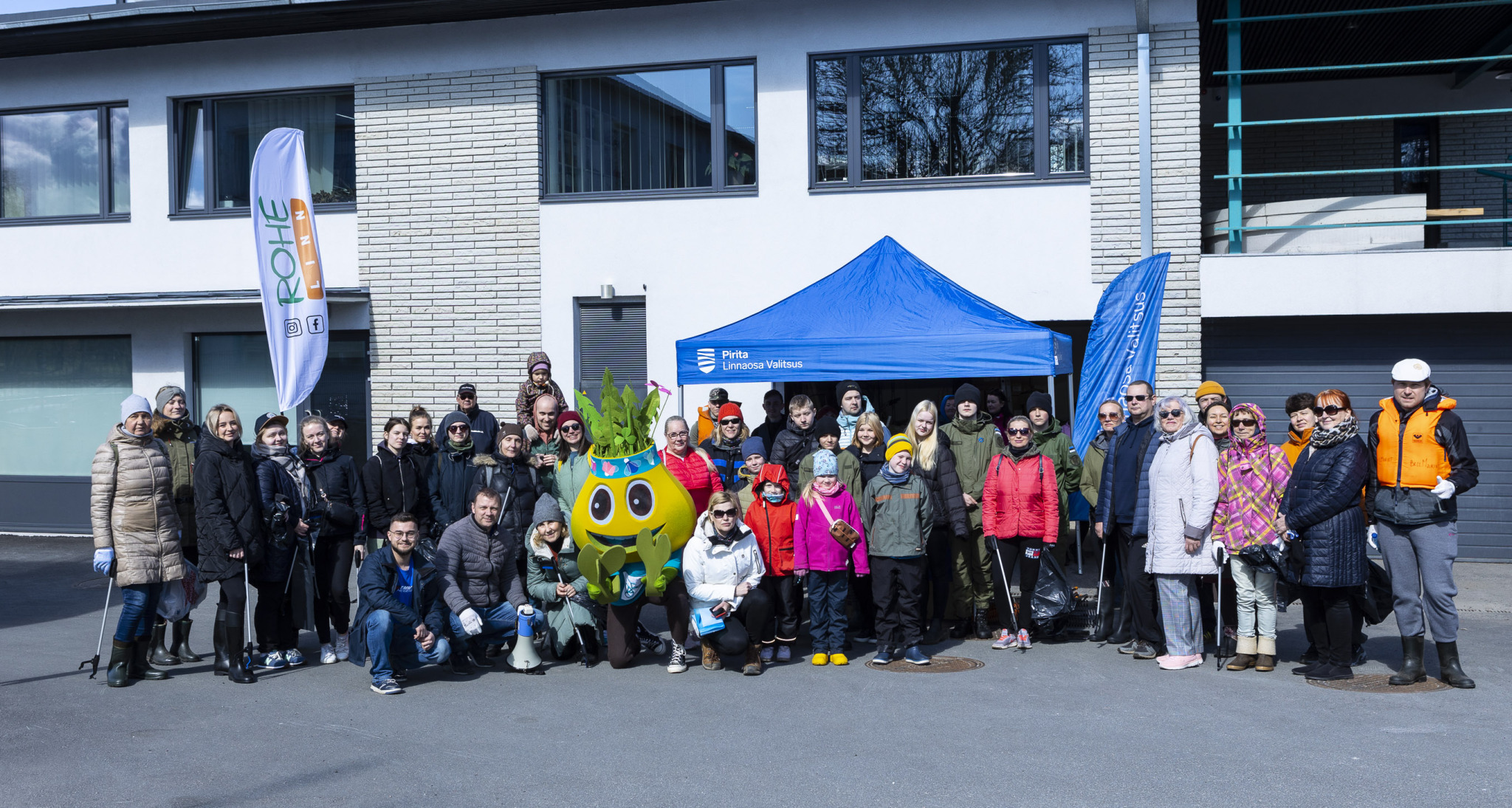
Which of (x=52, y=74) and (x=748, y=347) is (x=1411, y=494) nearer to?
(x=748, y=347)

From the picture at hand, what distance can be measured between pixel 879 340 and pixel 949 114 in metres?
3.84

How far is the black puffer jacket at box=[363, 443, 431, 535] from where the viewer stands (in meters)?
7.84

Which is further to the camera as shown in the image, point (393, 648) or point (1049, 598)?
point (1049, 598)

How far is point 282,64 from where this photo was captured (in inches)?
513

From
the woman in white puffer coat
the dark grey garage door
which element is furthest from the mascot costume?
the dark grey garage door

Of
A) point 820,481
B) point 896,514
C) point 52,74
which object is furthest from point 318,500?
point 52,74

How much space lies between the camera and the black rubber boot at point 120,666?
22.9 feet

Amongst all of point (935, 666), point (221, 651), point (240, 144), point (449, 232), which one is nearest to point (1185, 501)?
point (935, 666)

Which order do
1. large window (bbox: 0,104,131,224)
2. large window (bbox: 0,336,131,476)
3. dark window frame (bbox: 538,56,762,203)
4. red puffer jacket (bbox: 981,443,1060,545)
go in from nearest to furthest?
red puffer jacket (bbox: 981,443,1060,545)
dark window frame (bbox: 538,56,762,203)
large window (bbox: 0,104,131,224)
large window (bbox: 0,336,131,476)

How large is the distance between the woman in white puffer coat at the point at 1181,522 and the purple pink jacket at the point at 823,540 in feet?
6.10

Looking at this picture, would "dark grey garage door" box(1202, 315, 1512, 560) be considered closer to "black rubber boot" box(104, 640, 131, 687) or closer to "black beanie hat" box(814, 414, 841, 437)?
"black beanie hat" box(814, 414, 841, 437)

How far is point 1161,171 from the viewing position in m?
11.2

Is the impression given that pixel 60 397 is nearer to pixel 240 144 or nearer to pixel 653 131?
pixel 240 144

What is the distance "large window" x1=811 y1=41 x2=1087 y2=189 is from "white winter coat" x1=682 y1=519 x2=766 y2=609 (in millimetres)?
5480
